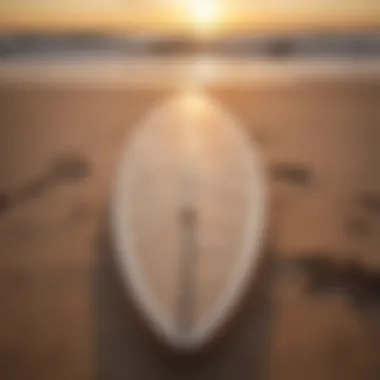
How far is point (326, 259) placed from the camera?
4.96 feet

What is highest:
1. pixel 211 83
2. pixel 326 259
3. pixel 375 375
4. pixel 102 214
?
pixel 211 83

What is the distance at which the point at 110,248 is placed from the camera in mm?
1535

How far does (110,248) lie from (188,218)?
0.55 ft

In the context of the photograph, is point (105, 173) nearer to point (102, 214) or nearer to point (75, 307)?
point (102, 214)

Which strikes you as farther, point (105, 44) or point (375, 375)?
point (105, 44)

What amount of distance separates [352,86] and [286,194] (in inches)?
9.8

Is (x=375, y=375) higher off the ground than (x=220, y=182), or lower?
lower

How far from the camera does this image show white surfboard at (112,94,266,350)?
4.79ft

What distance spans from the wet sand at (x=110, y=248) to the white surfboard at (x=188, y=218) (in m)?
0.05

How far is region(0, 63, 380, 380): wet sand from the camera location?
4.88ft

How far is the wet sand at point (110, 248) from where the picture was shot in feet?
4.88

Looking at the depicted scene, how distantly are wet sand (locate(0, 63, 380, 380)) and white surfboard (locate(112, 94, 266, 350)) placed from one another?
0.17 feet

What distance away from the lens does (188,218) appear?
150 centimetres

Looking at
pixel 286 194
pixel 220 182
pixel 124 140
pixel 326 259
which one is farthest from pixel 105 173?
pixel 326 259
